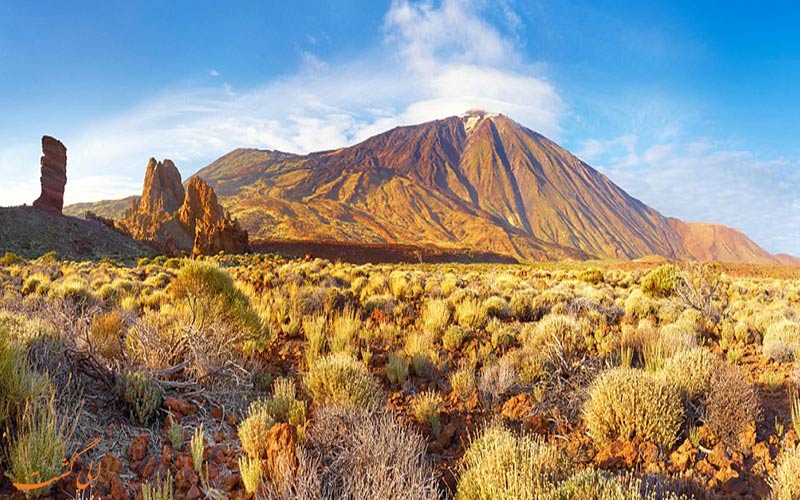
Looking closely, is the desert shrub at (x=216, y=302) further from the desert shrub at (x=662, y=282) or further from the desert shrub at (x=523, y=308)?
the desert shrub at (x=662, y=282)

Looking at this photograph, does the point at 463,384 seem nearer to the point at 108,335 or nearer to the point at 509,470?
the point at 509,470

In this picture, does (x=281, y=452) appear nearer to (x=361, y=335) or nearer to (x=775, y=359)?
(x=361, y=335)

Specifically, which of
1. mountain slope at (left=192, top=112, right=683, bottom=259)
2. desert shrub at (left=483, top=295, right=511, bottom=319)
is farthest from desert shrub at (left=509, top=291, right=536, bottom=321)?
mountain slope at (left=192, top=112, right=683, bottom=259)

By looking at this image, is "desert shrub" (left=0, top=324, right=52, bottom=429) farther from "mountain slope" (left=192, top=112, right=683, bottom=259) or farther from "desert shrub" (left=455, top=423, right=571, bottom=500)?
"mountain slope" (left=192, top=112, right=683, bottom=259)

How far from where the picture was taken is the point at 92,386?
12.2 ft

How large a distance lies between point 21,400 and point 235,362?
2.02m

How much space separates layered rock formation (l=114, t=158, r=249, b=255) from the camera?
33.2 metres

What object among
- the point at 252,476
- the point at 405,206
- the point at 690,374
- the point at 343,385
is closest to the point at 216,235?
the point at 343,385

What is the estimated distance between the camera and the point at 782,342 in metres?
6.02

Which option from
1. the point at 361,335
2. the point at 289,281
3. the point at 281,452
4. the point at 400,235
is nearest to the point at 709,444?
the point at 281,452

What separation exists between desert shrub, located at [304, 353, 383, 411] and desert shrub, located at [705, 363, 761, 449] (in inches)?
118

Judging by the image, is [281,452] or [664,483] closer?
[664,483]

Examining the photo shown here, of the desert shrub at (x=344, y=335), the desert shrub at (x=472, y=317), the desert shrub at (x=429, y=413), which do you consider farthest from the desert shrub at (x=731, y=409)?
the desert shrub at (x=472, y=317)

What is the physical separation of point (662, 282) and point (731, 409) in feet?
37.7
